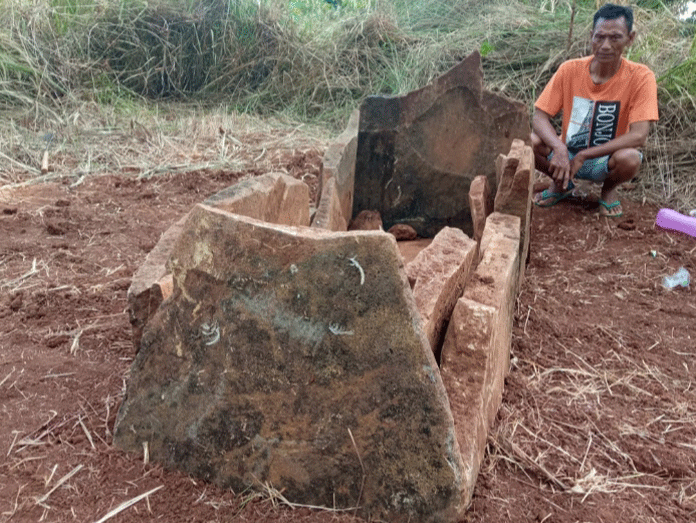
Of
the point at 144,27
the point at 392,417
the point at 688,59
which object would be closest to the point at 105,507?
the point at 392,417

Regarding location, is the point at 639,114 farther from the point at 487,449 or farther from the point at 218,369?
the point at 218,369

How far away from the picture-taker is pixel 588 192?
5238 millimetres

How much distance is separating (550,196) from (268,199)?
2.83 meters

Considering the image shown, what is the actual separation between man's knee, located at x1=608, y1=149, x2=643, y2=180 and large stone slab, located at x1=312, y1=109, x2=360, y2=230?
1.76 metres

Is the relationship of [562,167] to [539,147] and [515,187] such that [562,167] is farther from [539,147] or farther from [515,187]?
[515,187]

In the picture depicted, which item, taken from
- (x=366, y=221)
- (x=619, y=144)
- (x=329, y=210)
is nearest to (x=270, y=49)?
(x=619, y=144)

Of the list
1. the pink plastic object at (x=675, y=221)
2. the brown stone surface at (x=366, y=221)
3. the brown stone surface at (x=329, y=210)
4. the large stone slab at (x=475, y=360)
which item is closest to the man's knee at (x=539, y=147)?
the pink plastic object at (x=675, y=221)

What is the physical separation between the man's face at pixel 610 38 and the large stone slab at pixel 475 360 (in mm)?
2594

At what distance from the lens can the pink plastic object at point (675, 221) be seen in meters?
4.50

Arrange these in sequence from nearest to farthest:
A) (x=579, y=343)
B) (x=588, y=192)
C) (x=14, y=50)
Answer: (x=579, y=343)
(x=588, y=192)
(x=14, y=50)

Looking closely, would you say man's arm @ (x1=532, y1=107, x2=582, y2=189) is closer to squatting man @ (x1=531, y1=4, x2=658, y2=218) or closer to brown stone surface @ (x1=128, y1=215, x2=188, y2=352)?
squatting man @ (x1=531, y1=4, x2=658, y2=218)

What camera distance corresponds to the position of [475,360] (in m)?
2.12

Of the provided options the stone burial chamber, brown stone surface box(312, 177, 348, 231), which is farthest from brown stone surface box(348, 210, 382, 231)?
the stone burial chamber

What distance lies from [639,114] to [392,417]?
3468mm
